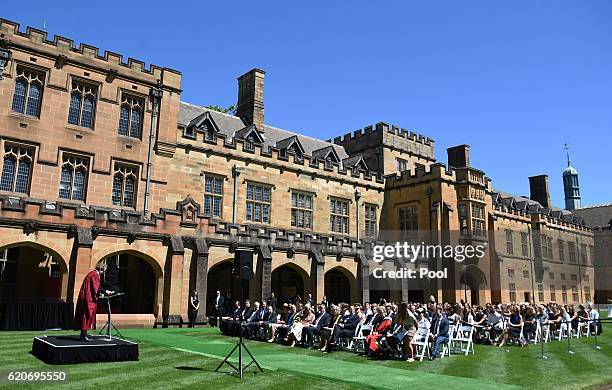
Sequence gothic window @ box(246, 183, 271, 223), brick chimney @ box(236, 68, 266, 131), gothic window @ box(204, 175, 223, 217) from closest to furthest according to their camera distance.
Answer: gothic window @ box(204, 175, 223, 217)
gothic window @ box(246, 183, 271, 223)
brick chimney @ box(236, 68, 266, 131)

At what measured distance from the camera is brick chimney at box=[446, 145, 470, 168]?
34.4 metres

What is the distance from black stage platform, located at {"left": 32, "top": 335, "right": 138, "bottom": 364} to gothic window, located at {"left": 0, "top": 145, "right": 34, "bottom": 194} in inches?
454

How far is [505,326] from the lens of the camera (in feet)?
50.2

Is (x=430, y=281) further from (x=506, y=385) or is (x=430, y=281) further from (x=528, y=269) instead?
(x=506, y=385)

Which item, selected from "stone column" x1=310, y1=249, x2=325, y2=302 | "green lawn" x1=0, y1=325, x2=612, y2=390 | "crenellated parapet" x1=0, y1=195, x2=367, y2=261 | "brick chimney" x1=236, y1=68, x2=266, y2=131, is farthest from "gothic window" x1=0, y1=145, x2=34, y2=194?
"brick chimney" x1=236, y1=68, x2=266, y2=131

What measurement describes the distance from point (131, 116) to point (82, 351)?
15827 mm

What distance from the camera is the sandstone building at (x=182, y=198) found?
61.6 ft

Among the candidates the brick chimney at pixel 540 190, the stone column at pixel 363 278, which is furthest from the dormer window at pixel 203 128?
the brick chimney at pixel 540 190

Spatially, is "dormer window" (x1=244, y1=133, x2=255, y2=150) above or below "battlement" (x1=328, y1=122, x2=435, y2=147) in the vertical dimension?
below

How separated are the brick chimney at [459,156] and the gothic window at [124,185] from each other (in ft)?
73.2

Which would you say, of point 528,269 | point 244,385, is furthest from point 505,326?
point 528,269

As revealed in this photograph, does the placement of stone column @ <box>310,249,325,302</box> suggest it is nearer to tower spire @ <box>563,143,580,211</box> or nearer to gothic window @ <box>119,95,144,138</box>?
gothic window @ <box>119,95,144,138</box>

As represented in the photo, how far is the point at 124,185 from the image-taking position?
22125 millimetres

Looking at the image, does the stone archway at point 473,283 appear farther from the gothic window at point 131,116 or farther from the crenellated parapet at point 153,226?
the gothic window at point 131,116
